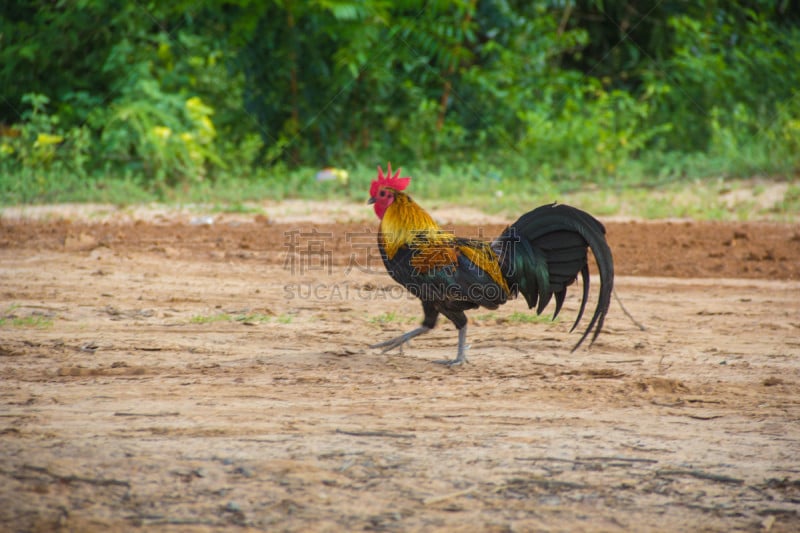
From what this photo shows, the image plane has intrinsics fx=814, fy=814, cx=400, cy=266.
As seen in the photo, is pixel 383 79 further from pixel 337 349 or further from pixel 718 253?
pixel 337 349

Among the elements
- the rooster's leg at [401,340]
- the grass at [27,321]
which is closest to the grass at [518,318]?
the rooster's leg at [401,340]

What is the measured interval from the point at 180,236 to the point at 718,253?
234 inches

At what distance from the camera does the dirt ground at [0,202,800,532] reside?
324 cm

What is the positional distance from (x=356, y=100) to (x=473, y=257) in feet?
30.5

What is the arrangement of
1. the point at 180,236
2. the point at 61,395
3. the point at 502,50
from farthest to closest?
the point at 502,50, the point at 180,236, the point at 61,395

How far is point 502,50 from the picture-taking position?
47.2 feet

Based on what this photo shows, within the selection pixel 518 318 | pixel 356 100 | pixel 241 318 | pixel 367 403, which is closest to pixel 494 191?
pixel 356 100

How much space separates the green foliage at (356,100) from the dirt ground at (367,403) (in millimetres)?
4518

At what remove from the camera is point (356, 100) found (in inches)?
551

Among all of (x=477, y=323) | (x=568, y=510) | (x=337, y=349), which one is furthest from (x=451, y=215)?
(x=568, y=510)

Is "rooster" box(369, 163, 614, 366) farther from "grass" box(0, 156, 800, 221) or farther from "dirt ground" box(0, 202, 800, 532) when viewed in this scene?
"grass" box(0, 156, 800, 221)

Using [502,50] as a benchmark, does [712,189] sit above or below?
below

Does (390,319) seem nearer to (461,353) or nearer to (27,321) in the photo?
(461,353)

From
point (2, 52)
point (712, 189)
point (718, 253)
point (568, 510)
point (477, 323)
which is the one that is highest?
point (2, 52)
